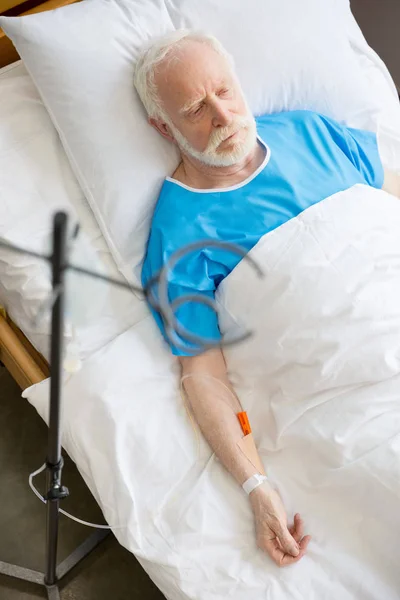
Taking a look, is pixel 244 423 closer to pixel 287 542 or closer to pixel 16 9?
pixel 287 542

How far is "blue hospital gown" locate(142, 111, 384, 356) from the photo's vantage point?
1208 mm

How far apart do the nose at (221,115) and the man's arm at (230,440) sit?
0.46 metres

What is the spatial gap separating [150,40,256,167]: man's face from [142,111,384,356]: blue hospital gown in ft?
0.24

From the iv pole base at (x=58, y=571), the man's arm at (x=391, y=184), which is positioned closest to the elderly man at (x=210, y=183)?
the man's arm at (x=391, y=184)

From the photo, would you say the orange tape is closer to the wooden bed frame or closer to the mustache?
the wooden bed frame

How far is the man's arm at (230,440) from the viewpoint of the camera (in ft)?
3.42

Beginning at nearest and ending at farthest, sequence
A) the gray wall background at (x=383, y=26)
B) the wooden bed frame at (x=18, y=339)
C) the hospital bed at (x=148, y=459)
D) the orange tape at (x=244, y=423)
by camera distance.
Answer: the hospital bed at (x=148, y=459) → the orange tape at (x=244, y=423) → the wooden bed frame at (x=18, y=339) → the gray wall background at (x=383, y=26)

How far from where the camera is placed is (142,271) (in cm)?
130

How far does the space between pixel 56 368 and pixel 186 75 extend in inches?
30.8

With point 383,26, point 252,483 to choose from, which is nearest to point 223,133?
point 252,483

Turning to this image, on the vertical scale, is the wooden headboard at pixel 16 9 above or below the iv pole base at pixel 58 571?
above

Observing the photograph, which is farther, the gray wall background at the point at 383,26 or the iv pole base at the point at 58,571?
the gray wall background at the point at 383,26

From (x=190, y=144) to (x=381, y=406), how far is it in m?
0.65

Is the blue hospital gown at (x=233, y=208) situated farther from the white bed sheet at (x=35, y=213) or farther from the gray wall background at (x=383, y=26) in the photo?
the gray wall background at (x=383, y=26)
